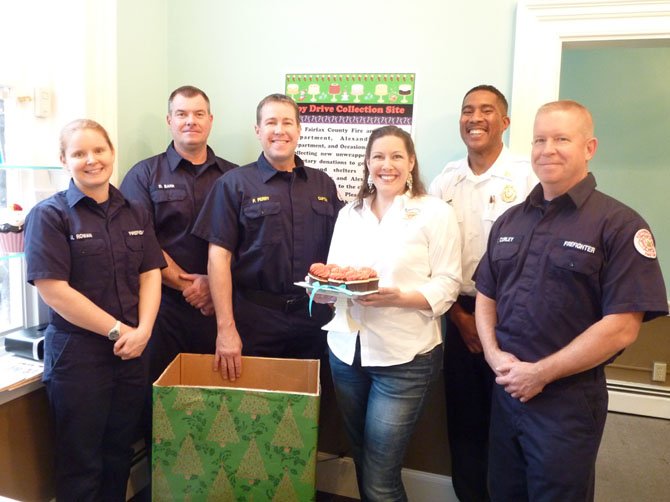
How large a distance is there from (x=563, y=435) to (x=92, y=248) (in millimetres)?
1469

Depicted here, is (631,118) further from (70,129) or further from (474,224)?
(70,129)

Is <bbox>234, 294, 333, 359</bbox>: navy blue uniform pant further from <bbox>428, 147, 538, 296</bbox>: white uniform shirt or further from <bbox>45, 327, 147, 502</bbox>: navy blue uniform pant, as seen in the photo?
<bbox>428, 147, 538, 296</bbox>: white uniform shirt

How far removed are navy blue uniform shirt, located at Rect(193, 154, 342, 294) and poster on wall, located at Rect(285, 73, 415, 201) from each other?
1.23ft

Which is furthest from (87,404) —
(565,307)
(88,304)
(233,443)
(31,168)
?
(565,307)

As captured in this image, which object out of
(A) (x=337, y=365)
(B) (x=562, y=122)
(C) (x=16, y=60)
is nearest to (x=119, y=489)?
(A) (x=337, y=365)

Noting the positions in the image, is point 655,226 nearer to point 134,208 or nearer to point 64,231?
point 134,208

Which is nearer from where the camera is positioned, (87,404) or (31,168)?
(87,404)

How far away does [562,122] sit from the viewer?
4.51ft

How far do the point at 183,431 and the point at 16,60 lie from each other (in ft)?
5.08

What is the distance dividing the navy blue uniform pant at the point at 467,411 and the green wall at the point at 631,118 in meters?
2.22

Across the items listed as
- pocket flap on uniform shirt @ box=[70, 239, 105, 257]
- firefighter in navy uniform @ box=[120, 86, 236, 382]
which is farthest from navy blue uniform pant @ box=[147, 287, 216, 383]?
pocket flap on uniform shirt @ box=[70, 239, 105, 257]

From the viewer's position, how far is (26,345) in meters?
1.84

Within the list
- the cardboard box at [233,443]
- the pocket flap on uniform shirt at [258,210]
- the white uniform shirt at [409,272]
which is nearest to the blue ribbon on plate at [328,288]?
the white uniform shirt at [409,272]

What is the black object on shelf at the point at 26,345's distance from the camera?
1.82m
